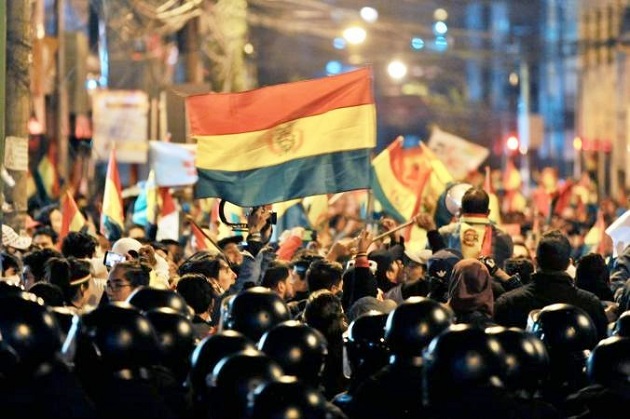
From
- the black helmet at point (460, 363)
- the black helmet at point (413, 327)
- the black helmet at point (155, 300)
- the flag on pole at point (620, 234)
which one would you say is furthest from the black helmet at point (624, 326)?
the flag on pole at point (620, 234)

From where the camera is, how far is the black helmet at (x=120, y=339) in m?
7.25

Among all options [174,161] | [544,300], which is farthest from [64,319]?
[174,161]

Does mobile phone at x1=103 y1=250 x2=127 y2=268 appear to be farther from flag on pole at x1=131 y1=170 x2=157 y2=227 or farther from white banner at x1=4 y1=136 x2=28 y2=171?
flag on pole at x1=131 y1=170 x2=157 y2=227

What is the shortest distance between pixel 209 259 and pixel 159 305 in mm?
3471

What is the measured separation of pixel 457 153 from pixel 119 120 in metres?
8.71

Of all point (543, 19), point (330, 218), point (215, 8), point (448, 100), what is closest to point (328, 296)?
point (330, 218)

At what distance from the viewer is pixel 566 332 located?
853cm

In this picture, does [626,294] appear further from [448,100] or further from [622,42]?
[448,100]

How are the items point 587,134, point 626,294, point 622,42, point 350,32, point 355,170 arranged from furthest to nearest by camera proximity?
point 587,134, point 622,42, point 350,32, point 355,170, point 626,294

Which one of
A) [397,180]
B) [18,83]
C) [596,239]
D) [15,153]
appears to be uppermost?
[18,83]

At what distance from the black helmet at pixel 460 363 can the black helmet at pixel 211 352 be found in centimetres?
77

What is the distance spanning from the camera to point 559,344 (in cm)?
854

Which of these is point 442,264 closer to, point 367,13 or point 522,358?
point 522,358

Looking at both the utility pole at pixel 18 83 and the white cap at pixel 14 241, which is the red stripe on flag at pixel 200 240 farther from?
the utility pole at pixel 18 83
